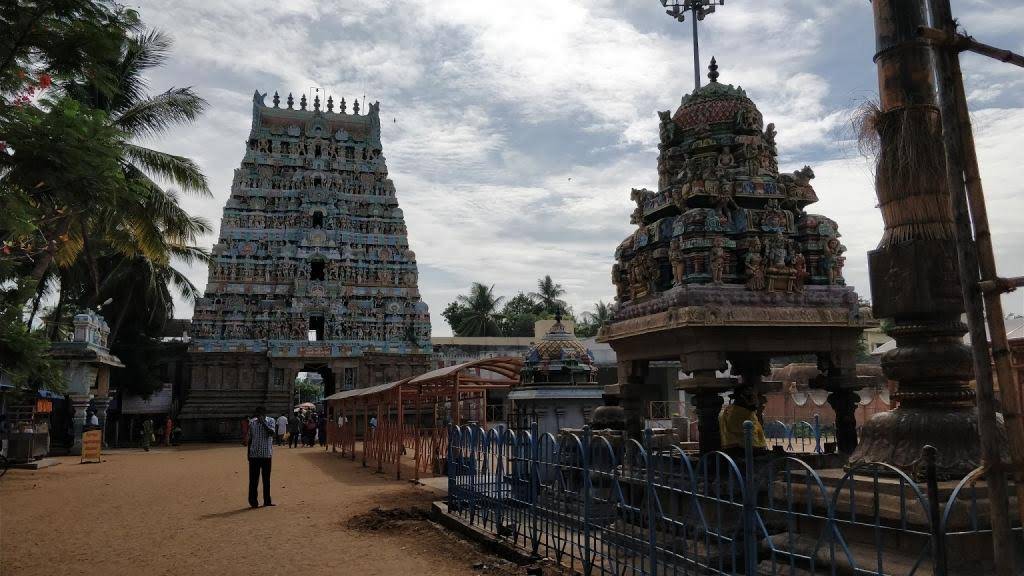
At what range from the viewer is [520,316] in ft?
186

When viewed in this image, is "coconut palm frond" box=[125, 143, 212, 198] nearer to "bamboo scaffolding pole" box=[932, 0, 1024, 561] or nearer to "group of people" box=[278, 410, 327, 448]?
"group of people" box=[278, 410, 327, 448]

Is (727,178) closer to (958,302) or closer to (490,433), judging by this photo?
(958,302)

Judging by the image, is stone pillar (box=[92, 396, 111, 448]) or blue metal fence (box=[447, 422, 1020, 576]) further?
stone pillar (box=[92, 396, 111, 448])

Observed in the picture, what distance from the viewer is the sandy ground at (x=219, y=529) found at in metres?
6.95

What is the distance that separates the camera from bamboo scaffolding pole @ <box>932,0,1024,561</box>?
8.41 ft

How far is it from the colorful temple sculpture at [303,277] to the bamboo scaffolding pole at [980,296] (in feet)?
103

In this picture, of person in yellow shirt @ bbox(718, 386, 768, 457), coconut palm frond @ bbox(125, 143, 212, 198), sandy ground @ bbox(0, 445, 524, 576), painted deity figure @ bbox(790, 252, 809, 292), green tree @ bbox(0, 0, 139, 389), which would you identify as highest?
coconut palm frond @ bbox(125, 143, 212, 198)

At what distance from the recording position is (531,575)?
5801 mm

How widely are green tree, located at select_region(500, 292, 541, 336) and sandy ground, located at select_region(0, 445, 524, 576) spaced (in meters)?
39.8

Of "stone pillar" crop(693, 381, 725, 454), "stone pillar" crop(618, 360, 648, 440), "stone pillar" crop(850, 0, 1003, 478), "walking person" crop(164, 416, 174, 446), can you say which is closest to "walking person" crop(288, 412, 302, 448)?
"walking person" crop(164, 416, 174, 446)

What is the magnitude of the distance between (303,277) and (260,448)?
24789 mm

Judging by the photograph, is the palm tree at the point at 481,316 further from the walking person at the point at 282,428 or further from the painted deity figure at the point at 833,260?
the painted deity figure at the point at 833,260

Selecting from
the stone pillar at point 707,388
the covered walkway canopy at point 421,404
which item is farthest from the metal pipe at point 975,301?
the covered walkway canopy at point 421,404

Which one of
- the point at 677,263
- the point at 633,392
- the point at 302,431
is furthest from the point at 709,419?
the point at 302,431
